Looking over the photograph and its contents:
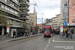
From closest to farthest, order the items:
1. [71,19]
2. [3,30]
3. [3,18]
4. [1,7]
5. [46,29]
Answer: [3,18]
[46,29]
[1,7]
[71,19]
[3,30]

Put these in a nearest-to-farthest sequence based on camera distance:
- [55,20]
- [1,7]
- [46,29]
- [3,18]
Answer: [3,18]
[46,29]
[1,7]
[55,20]

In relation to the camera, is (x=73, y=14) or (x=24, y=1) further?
(x=24, y=1)

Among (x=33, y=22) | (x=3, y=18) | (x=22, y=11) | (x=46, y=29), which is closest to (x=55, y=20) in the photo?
(x=33, y=22)

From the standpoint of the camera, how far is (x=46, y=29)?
3638 centimetres

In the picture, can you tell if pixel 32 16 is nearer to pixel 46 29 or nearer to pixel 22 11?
pixel 22 11

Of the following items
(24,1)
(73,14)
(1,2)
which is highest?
(24,1)

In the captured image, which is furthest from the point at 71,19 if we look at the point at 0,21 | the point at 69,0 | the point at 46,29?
the point at 0,21

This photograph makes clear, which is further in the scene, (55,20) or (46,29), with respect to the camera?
(55,20)

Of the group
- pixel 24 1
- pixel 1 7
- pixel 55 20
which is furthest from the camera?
pixel 55 20

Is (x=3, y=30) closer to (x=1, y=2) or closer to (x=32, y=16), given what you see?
(x=1, y=2)

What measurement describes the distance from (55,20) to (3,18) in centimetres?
13443

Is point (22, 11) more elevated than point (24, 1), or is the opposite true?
point (24, 1)

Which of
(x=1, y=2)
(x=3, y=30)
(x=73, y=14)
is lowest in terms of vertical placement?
(x=3, y=30)

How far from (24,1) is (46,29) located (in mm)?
42019
